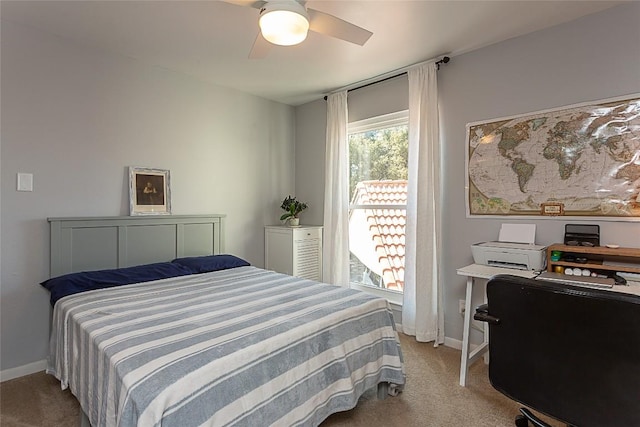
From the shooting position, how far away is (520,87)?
8.30 ft

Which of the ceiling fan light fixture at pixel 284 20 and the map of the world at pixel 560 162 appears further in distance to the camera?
the map of the world at pixel 560 162

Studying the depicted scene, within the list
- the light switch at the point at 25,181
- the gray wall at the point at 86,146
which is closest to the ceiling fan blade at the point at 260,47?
the gray wall at the point at 86,146

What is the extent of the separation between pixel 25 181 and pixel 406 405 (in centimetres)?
300

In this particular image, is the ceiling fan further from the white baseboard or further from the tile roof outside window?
the white baseboard

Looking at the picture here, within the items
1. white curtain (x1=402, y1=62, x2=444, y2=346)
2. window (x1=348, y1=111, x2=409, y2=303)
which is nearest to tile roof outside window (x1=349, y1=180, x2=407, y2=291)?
window (x1=348, y1=111, x2=409, y2=303)

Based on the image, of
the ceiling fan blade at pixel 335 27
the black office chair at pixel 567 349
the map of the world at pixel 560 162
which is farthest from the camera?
the map of the world at pixel 560 162

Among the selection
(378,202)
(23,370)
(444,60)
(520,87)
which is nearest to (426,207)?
(378,202)

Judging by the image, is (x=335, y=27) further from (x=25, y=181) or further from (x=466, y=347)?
(x=25, y=181)

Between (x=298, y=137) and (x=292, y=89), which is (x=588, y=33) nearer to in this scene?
(x=292, y=89)

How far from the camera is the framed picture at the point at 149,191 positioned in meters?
2.87

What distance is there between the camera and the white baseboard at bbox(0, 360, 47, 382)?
2.27 m

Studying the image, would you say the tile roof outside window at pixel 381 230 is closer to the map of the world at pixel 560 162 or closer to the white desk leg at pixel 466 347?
the map of the world at pixel 560 162

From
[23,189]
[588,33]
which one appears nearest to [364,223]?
[588,33]

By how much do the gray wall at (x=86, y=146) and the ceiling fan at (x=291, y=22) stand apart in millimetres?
1625
